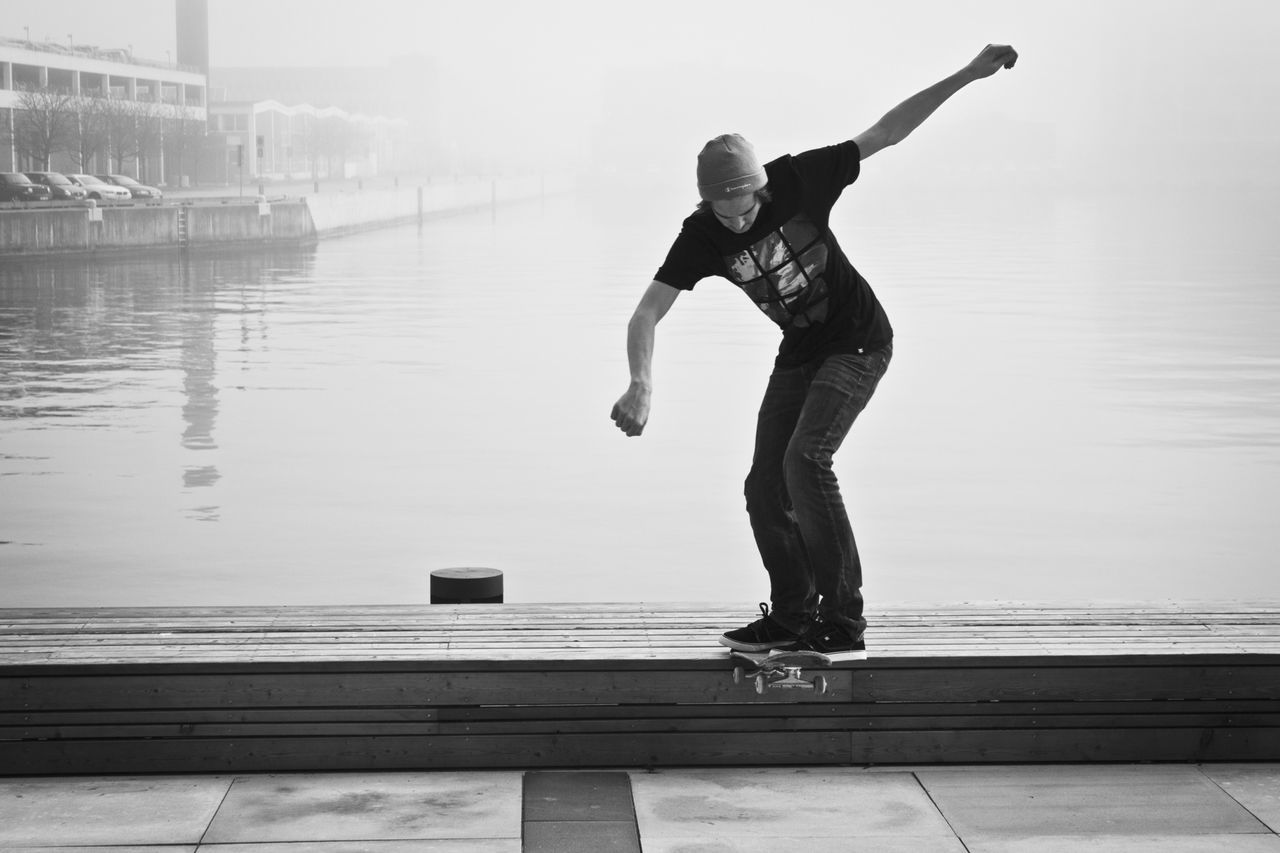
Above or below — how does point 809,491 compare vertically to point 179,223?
below

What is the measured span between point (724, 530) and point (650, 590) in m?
2.84

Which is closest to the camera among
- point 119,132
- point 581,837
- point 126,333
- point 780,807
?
point 581,837

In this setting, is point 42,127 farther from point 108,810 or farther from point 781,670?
point 781,670

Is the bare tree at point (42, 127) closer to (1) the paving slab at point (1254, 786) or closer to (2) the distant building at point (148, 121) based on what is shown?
(2) the distant building at point (148, 121)

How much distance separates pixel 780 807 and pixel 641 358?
1382mm

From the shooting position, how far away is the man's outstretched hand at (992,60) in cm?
539

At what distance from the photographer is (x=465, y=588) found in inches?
257

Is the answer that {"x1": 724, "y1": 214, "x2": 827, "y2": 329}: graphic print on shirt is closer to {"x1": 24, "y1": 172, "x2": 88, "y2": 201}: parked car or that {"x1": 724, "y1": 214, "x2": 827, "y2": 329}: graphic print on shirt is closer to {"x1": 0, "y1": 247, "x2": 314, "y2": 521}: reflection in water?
{"x1": 0, "y1": 247, "x2": 314, "y2": 521}: reflection in water

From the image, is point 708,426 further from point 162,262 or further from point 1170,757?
point 162,262

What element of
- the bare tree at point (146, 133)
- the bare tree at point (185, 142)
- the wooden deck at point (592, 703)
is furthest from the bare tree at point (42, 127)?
the wooden deck at point (592, 703)

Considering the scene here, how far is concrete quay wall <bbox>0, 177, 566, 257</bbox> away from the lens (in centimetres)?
5419

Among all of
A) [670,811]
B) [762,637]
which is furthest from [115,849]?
[762,637]

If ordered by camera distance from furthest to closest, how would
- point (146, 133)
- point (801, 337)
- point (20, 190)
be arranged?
point (146, 133) → point (20, 190) → point (801, 337)

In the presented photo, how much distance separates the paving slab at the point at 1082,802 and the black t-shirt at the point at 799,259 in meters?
1.38
